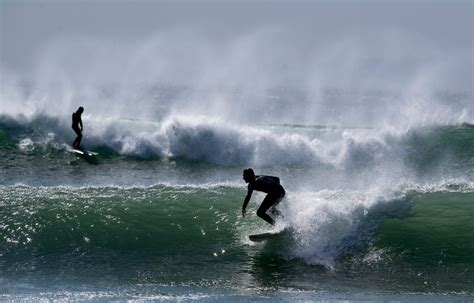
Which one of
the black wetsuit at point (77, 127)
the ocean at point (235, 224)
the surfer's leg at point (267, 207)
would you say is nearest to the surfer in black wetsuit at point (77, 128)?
the black wetsuit at point (77, 127)

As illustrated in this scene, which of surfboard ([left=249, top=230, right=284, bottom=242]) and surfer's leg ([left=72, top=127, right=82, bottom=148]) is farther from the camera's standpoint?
surfer's leg ([left=72, top=127, right=82, bottom=148])

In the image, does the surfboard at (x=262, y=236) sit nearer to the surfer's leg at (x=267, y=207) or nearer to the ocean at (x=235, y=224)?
the ocean at (x=235, y=224)

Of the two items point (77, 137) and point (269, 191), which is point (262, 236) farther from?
point (77, 137)

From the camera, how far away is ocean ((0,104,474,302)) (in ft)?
31.7

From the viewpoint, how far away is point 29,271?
10.2 m

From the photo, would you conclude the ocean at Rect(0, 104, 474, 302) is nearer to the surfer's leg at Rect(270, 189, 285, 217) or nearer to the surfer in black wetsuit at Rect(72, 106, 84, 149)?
the surfer's leg at Rect(270, 189, 285, 217)

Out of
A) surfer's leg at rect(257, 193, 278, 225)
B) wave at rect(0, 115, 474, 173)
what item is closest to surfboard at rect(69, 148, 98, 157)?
wave at rect(0, 115, 474, 173)

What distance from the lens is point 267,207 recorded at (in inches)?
458

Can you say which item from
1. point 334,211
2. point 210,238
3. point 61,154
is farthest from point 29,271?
point 61,154

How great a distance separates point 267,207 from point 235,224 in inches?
45.5

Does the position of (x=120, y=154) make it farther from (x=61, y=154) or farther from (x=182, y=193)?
(x=182, y=193)

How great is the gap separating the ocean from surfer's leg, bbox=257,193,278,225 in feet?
1.27

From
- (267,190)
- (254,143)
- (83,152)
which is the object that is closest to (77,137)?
(83,152)

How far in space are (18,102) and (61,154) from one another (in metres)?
6.70
